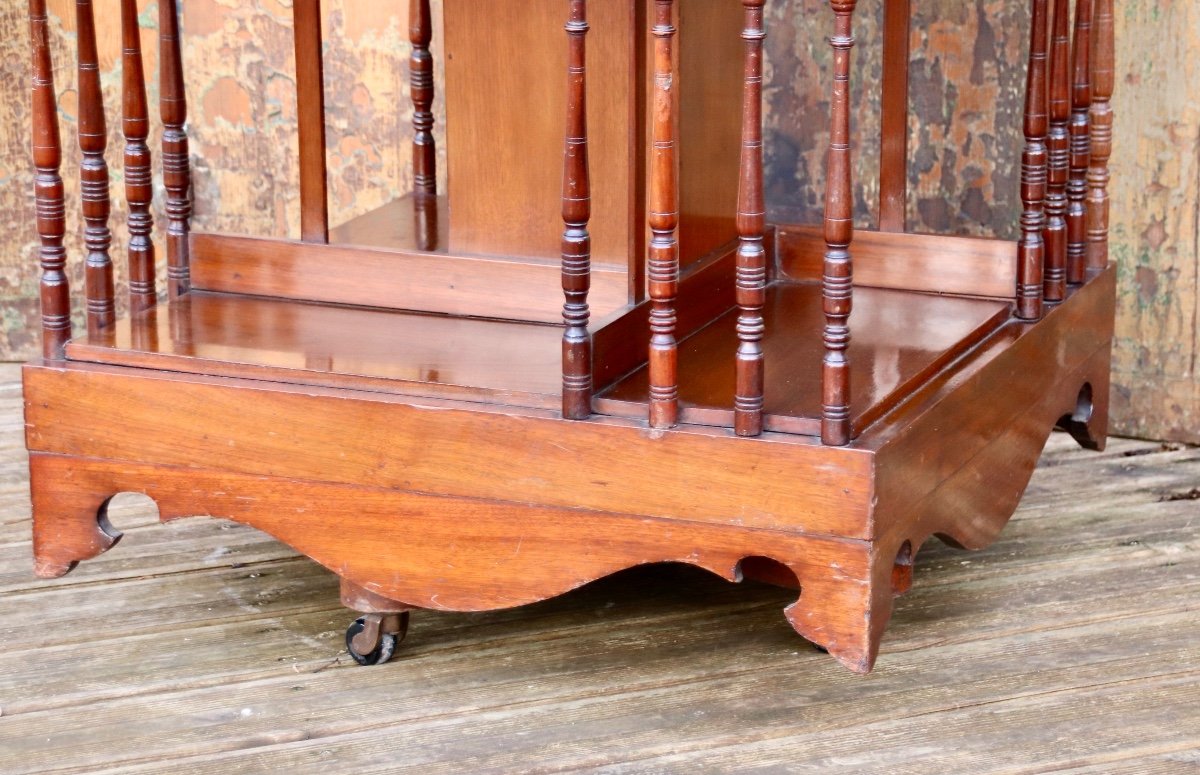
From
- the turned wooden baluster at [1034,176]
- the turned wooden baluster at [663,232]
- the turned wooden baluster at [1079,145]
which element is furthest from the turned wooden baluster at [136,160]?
the turned wooden baluster at [1079,145]

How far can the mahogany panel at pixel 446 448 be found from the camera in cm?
264

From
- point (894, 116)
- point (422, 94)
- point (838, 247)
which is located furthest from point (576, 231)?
point (422, 94)

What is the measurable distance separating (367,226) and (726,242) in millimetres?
758

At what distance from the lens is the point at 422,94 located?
4.02 meters

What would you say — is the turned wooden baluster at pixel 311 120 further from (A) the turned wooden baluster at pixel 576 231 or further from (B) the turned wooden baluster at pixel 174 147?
(A) the turned wooden baluster at pixel 576 231

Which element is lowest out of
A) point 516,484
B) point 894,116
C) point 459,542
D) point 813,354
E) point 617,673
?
point 617,673

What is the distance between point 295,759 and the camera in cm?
272

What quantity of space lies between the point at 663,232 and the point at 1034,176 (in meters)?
0.94

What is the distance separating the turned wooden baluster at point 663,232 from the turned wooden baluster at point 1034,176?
2.91 feet

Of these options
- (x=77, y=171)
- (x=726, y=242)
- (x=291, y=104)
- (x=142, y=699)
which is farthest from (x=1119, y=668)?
(x=77, y=171)

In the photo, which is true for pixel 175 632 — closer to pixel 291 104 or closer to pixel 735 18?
pixel 735 18

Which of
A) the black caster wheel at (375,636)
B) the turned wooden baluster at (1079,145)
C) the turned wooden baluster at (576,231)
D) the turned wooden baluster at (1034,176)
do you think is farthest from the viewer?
the turned wooden baluster at (1079,145)

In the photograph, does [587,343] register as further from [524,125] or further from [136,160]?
[136,160]

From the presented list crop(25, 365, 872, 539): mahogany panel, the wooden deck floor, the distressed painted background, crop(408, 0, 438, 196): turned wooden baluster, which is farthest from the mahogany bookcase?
the distressed painted background
